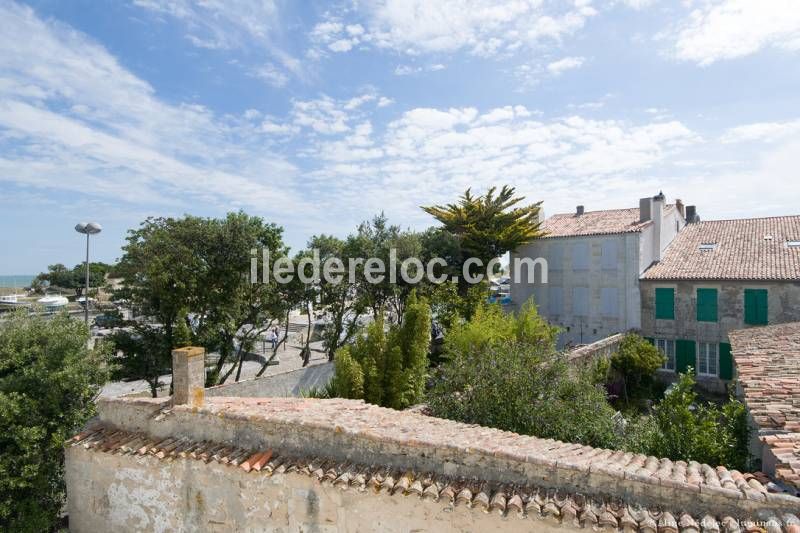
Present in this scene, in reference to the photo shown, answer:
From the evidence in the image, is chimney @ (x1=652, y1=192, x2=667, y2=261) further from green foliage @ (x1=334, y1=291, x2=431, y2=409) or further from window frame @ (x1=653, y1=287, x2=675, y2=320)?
green foliage @ (x1=334, y1=291, x2=431, y2=409)

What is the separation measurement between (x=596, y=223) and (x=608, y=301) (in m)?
4.50

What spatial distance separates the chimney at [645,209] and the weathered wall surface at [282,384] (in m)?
17.2

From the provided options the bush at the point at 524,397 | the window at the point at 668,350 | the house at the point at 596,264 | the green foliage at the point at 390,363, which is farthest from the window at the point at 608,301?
the green foliage at the point at 390,363

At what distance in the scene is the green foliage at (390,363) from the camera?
1457cm

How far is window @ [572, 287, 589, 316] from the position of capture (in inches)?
1016

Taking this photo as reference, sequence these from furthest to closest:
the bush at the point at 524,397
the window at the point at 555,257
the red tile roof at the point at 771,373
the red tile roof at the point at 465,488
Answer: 1. the window at the point at 555,257
2. the bush at the point at 524,397
3. the red tile roof at the point at 771,373
4. the red tile roof at the point at 465,488

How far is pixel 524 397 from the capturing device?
11703mm

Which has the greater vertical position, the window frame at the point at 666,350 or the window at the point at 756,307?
the window at the point at 756,307

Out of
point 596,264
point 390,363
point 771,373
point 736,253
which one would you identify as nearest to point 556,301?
point 596,264

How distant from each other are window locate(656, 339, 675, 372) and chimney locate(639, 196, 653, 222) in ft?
19.8

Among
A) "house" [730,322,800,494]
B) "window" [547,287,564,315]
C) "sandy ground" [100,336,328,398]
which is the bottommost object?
"sandy ground" [100,336,328,398]

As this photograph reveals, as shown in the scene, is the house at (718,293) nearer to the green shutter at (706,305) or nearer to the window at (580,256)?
the green shutter at (706,305)

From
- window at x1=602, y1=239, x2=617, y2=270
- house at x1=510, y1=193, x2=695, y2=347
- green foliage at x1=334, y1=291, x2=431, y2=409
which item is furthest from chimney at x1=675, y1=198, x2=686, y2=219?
green foliage at x1=334, y1=291, x2=431, y2=409

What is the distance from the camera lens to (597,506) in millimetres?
5973
